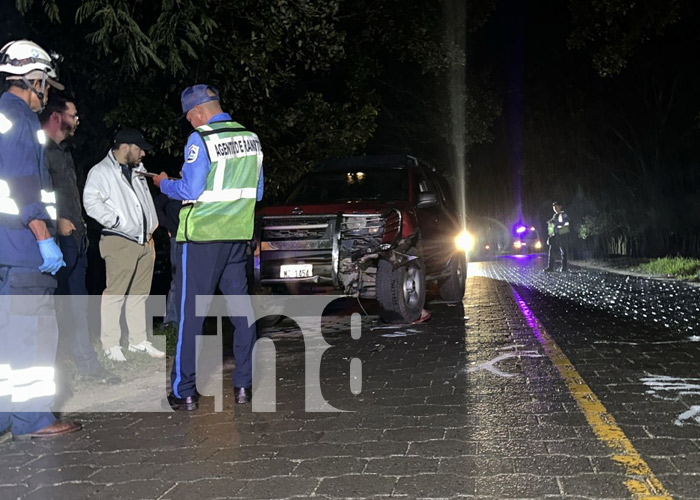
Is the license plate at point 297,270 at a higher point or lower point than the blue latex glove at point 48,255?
lower

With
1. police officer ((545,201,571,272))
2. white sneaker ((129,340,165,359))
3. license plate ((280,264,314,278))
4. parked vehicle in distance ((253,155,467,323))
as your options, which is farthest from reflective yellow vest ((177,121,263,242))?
police officer ((545,201,571,272))

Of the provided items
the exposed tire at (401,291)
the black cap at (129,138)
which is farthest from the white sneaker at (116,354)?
the exposed tire at (401,291)

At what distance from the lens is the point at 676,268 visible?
18.2 m

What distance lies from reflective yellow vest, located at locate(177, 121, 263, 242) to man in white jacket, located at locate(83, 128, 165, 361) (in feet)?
5.70

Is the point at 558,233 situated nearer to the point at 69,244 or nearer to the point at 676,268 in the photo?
the point at 676,268

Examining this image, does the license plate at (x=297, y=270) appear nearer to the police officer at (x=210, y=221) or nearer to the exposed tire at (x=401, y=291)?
the exposed tire at (x=401, y=291)

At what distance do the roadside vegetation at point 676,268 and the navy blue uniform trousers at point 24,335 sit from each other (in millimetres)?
14391

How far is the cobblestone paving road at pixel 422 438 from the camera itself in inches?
153

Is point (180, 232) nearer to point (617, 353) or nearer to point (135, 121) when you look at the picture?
point (617, 353)

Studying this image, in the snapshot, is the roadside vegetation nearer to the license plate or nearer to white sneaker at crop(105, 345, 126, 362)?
the license plate

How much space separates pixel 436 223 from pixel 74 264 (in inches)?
230

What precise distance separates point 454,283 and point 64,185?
7223 mm

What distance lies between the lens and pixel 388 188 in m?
10.9

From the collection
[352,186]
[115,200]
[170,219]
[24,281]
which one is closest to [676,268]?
[352,186]
